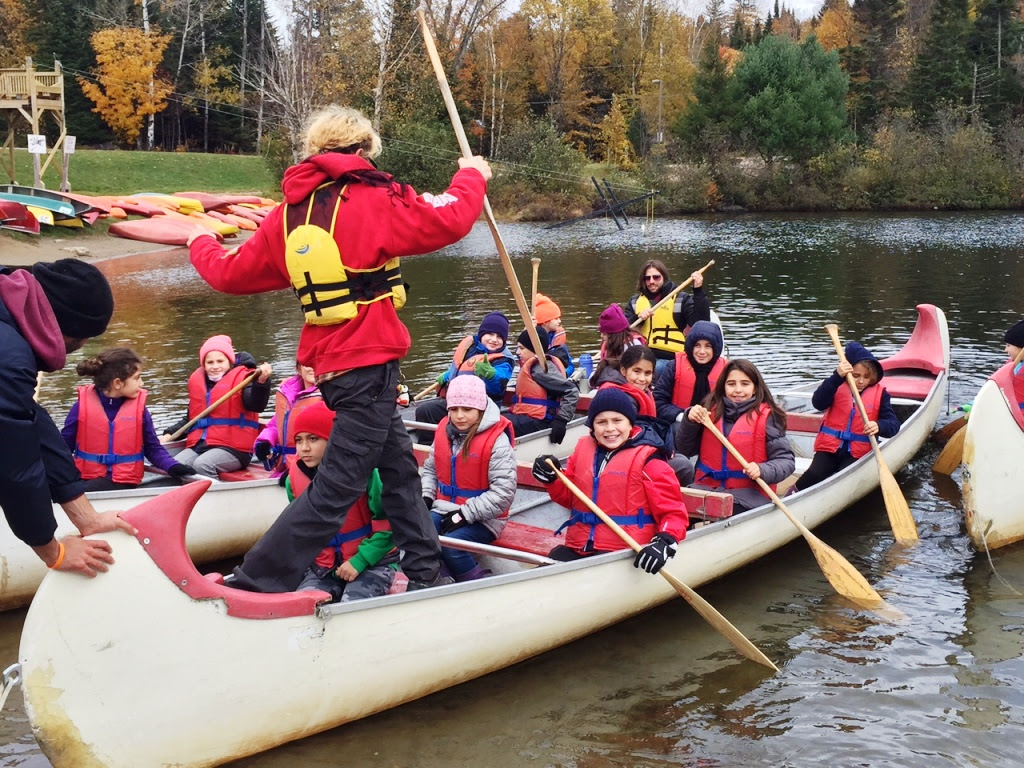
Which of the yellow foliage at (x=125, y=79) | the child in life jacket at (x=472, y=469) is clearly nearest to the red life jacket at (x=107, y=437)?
the child in life jacket at (x=472, y=469)

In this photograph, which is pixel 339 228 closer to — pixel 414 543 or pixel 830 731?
pixel 414 543

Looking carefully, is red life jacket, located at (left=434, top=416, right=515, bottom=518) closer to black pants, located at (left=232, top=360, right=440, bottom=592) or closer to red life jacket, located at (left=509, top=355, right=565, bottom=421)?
black pants, located at (left=232, top=360, right=440, bottom=592)

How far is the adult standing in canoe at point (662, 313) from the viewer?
8586 mm

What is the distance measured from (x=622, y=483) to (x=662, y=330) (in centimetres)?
405

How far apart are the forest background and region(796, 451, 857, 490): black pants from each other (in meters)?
26.7

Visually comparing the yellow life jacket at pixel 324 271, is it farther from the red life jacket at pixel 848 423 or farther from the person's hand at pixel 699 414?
the red life jacket at pixel 848 423

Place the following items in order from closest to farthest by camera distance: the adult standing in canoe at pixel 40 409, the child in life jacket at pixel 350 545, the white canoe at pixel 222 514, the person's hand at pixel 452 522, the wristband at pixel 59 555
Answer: the adult standing in canoe at pixel 40 409 < the wristband at pixel 59 555 < the child in life jacket at pixel 350 545 < the person's hand at pixel 452 522 < the white canoe at pixel 222 514

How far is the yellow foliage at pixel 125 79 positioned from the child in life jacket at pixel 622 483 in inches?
1515

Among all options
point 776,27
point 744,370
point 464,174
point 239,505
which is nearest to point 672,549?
point 744,370

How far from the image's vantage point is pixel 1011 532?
6215 millimetres

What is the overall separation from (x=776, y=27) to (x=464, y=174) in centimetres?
7339

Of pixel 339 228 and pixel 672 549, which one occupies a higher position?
pixel 339 228

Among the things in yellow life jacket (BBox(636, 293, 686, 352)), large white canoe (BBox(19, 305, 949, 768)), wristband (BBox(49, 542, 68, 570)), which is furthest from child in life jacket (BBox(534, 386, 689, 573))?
yellow life jacket (BBox(636, 293, 686, 352))

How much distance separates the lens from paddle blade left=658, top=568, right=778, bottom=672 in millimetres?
4844
